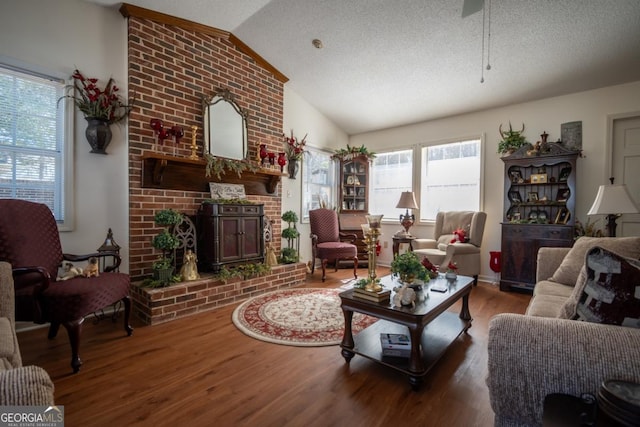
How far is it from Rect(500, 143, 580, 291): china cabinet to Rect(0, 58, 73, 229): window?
4940 mm

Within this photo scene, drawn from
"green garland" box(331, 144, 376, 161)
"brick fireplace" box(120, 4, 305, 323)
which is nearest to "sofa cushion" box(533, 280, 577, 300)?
"brick fireplace" box(120, 4, 305, 323)

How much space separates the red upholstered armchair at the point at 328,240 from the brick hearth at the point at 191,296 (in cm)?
89

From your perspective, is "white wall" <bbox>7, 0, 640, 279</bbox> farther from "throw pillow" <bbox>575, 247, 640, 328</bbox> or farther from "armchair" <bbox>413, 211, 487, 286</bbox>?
"throw pillow" <bbox>575, 247, 640, 328</bbox>

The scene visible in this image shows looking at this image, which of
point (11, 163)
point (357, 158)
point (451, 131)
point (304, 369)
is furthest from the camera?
point (357, 158)

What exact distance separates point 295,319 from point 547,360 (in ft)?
6.81

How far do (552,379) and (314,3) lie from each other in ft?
11.3

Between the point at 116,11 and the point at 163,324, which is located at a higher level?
the point at 116,11

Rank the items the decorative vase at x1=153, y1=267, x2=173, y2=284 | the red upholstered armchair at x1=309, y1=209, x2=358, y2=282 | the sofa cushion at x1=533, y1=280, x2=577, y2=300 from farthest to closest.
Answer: the red upholstered armchair at x1=309, y1=209, x2=358, y2=282, the decorative vase at x1=153, y1=267, x2=173, y2=284, the sofa cushion at x1=533, y1=280, x2=577, y2=300

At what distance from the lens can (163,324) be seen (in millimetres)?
2643

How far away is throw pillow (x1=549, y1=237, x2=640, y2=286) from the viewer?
200 cm

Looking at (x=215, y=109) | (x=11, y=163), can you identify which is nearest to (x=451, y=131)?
(x=215, y=109)

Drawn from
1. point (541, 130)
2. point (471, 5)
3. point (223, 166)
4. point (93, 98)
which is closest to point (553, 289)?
point (471, 5)

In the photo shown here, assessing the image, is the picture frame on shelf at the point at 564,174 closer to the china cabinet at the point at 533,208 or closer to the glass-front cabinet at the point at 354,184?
the china cabinet at the point at 533,208

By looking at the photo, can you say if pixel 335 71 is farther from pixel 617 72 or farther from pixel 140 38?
pixel 617 72
